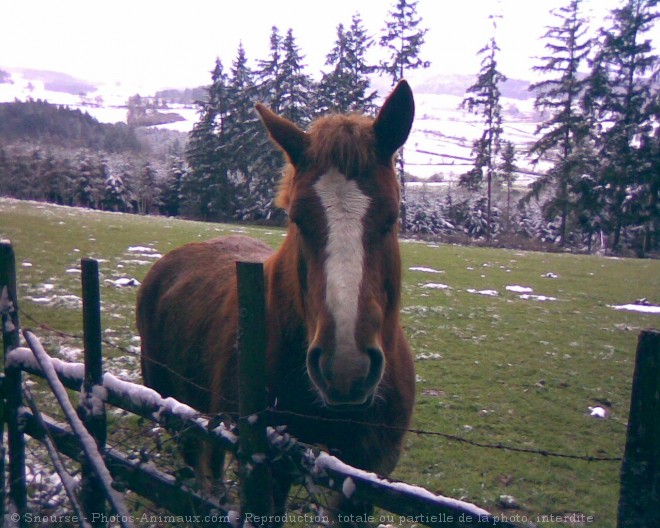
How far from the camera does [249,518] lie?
1973 mm

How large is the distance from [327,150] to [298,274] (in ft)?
2.07

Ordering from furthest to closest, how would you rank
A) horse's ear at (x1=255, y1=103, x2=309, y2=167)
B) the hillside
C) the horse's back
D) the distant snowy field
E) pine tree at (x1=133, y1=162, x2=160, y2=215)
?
the distant snowy field → the hillside → pine tree at (x1=133, y1=162, x2=160, y2=215) → the horse's back → horse's ear at (x1=255, y1=103, x2=309, y2=167)

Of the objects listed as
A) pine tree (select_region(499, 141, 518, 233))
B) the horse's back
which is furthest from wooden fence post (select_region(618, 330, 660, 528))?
pine tree (select_region(499, 141, 518, 233))

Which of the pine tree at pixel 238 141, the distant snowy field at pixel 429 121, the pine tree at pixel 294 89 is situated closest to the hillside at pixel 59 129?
the distant snowy field at pixel 429 121

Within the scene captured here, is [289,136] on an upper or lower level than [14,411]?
upper

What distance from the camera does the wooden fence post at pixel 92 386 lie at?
8.13 feet

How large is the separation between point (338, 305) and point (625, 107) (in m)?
33.9

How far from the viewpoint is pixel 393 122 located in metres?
2.55

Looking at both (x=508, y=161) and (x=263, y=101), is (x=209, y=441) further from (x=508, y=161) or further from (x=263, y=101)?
(x=508, y=161)

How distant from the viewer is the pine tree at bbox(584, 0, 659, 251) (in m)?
28.4

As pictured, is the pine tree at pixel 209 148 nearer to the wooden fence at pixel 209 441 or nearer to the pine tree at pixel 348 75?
the pine tree at pixel 348 75

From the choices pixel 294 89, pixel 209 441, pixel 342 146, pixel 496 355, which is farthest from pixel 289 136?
pixel 294 89

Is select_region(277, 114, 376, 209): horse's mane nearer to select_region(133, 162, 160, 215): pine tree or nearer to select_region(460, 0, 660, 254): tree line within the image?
select_region(460, 0, 660, 254): tree line

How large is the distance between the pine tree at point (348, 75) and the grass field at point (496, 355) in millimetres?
15134
